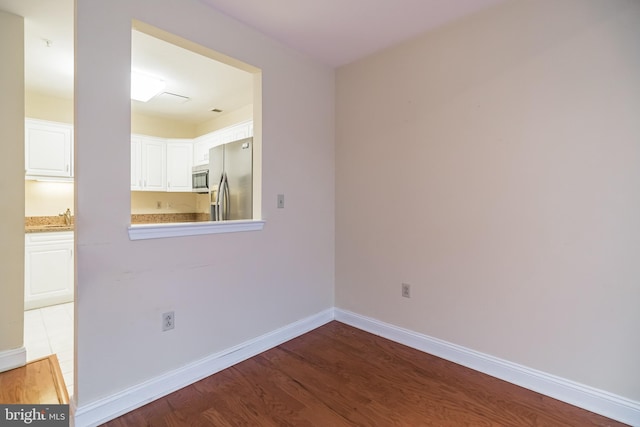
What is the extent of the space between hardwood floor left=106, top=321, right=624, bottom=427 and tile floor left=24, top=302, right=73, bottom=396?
2.91 ft

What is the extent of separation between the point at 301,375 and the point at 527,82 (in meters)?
2.48

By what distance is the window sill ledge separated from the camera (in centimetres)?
171

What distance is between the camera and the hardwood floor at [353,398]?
1.60 metres

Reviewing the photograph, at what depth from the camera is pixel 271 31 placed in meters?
2.29

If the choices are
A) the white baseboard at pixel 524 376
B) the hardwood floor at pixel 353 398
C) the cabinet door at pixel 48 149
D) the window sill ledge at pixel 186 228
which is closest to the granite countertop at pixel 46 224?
the cabinet door at pixel 48 149

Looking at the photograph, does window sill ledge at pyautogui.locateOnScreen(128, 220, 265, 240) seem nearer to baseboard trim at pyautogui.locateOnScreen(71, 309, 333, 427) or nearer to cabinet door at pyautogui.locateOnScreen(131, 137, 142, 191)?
baseboard trim at pyautogui.locateOnScreen(71, 309, 333, 427)

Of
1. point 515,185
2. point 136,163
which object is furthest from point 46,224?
point 515,185

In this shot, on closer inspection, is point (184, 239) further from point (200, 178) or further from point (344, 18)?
point (200, 178)

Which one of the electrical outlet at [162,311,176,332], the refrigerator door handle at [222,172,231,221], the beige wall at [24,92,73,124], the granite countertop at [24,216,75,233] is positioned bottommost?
the electrical outlet at [162,311,176,332]

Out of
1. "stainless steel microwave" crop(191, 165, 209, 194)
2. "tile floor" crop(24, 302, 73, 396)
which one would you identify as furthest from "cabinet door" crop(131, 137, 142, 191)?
"tile floor" crop(24, 302, 73, 396)

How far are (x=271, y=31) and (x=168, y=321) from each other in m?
2.26

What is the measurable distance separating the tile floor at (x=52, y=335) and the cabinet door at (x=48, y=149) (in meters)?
1.64

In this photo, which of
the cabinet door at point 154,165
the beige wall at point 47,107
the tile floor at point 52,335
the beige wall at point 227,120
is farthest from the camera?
the cabinet door at point 154,165

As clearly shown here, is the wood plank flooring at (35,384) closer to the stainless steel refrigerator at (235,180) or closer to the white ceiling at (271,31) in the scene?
the stainless steel refrigerator at (235,180)
